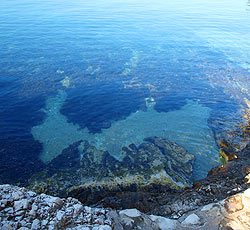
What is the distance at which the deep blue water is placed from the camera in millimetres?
21812

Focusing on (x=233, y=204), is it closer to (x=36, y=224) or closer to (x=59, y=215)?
(x=59, y=215)

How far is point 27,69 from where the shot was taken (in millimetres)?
29703

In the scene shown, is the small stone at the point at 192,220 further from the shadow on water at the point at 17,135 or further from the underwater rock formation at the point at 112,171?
the shadow on water at the point at 17,135

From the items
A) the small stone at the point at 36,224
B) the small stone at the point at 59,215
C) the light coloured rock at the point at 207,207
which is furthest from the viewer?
the light coloured rock at the point at 207,207

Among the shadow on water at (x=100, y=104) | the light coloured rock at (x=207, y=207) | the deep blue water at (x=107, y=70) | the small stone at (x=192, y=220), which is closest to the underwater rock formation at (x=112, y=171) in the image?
the deep blue water at (x=107, y=70)

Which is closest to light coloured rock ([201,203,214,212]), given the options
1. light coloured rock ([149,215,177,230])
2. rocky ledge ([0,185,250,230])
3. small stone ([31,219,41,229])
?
rocky ledge ([0,185,250,230])

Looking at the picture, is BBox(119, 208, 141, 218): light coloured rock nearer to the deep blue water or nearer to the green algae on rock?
the green algae on rock

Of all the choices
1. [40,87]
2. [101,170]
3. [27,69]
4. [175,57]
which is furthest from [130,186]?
[175,57]

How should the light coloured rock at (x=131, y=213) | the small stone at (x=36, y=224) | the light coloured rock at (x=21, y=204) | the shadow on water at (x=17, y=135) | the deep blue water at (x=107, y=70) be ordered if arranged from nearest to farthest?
the small stone at (x=36, y=224) → the light coloured rock at (x=21, y=204) → the light coloured rock at (x=131, y=213) → the shadow on water at (x=17, y=135) → the deep blue water at (x=107, y=70)

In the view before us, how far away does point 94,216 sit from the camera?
10023 millimetres

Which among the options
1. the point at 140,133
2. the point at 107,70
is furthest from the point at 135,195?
the point at 107,70

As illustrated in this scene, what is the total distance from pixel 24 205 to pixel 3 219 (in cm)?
93

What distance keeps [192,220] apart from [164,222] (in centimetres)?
136

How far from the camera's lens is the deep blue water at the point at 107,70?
21.8 m
